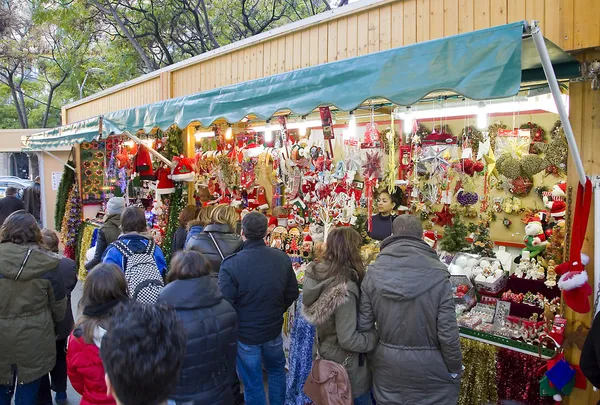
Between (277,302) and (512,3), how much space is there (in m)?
2.84

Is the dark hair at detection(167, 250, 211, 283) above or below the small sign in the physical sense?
below

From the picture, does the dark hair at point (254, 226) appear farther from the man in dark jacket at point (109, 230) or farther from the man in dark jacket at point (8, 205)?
the man in dark jacket at point (8, 205)

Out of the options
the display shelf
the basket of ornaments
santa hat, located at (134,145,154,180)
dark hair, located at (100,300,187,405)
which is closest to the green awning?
santa hat, located at (134,145,154,180)

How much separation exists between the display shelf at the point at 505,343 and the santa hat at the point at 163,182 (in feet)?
15.4

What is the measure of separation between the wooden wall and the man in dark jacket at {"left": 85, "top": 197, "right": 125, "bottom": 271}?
2.18 metres

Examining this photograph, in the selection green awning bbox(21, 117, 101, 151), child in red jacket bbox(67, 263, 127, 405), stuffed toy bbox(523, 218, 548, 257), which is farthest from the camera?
green awning bbox(21, 117, 101, 151)

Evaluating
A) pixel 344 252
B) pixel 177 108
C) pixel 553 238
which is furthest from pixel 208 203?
pixel 553 238

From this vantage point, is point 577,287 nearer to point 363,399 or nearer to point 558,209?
point 363,399

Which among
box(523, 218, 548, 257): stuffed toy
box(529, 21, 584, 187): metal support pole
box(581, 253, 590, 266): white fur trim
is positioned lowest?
box(523, 218, 548, 257): stuffed toy

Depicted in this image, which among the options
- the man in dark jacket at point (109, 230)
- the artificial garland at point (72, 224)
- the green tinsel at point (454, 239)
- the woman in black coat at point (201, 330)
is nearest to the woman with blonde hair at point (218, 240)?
the woman in black coat at point (201, 330)

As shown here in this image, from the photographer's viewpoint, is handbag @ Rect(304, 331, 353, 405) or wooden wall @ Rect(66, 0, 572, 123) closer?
handbag @ Rect(304, 331, 353, 405)

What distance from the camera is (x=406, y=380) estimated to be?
269 centimetres

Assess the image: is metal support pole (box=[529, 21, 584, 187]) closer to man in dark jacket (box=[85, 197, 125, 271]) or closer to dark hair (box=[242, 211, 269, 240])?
dark hair (box=[242, 211, 269, 240])

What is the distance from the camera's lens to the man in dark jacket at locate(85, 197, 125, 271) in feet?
16.1
